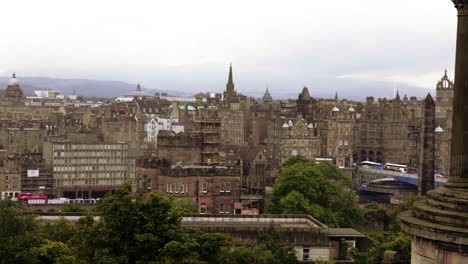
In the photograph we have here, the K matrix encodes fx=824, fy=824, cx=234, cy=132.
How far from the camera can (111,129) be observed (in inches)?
4636

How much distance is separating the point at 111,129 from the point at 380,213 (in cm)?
5161

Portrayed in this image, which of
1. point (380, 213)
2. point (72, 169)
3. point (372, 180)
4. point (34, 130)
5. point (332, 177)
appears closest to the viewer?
point (380, 213)

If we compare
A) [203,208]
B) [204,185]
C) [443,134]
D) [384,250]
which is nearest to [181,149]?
[204,185]

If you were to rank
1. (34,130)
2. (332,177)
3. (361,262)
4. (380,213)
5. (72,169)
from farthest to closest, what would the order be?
(34,130) → (72,169) → (332,177) → (380,213) → (361,262)

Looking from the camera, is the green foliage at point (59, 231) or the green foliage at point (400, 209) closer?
the green foliage at point (59, 231)

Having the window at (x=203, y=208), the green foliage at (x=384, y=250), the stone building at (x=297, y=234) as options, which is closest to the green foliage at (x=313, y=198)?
the window at (x=203, y=208)

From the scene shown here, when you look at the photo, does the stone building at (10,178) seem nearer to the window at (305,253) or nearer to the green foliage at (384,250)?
the window at (305,253)

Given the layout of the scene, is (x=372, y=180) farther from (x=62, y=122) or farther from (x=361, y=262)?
(x=361, y=262)

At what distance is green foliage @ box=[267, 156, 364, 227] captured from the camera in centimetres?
6712

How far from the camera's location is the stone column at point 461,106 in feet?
54.0

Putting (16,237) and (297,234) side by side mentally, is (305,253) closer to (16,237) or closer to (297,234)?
(297,234)

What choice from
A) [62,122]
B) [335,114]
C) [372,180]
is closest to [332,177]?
[372,180]

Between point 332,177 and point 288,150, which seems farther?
point 288,150

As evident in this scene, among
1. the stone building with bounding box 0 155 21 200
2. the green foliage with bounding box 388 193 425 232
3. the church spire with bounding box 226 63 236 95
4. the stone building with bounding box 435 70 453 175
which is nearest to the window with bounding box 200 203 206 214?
the green foliage with bounding box 388 193 425 232
